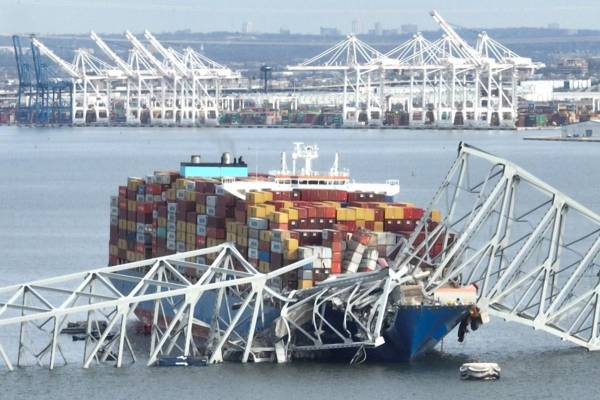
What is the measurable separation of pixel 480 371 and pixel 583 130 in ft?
389

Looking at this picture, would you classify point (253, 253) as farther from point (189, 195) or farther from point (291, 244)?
point (189, 195)

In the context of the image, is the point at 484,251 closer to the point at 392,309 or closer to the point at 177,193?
the point at 392,309

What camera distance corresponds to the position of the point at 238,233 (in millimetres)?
35375

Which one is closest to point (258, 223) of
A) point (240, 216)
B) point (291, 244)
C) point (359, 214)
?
point (291, 244)

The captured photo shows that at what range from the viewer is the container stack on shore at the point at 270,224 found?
3284cm

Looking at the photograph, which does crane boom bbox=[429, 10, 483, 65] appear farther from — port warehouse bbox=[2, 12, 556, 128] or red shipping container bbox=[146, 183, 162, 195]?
red shipping container bbox=[146, 183, 162, 195]

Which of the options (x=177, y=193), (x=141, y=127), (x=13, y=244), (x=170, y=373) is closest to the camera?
(x=170, y=373)

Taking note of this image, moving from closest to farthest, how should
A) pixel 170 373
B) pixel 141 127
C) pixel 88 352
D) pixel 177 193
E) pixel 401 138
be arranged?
pixel 170 373
pixel 88 352
pixel 177 193
pixel 401 138
pixel 141 127

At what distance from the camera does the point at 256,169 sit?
4916 cm

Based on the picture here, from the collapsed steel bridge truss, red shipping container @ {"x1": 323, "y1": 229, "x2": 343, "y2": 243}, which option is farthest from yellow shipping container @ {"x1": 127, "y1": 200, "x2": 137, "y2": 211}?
red shipping container @ {"x1": 323, "y1": 229, "x2": 343, "y2": 243}

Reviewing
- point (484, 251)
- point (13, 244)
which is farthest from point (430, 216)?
point (13, 244)

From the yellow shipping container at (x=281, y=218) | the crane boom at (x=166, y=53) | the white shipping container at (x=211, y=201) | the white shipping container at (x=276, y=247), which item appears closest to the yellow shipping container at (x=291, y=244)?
the white shipping container at (x=276, y=247)

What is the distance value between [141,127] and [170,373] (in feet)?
506

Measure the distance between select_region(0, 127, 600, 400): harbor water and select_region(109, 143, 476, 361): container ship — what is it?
100cm
